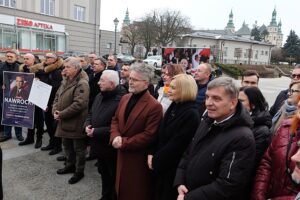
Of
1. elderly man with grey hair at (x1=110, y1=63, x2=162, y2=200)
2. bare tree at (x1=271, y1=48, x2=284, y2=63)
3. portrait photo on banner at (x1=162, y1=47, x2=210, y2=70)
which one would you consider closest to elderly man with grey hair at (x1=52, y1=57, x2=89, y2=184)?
elderly man with grey hair at (x1=110, y1=63, x2=162, y2=200)

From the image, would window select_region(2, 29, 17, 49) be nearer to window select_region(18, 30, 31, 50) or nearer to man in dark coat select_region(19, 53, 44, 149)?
window select_region(18, 30, 31, 50)

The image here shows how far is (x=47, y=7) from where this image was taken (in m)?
30.2

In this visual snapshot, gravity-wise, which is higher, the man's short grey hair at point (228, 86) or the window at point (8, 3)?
the window at point (8, 3)

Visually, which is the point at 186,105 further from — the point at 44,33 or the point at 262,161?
the point at 44,33

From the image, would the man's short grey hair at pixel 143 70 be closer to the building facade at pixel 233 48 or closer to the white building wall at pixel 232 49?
the white building wall at pixel 232 49

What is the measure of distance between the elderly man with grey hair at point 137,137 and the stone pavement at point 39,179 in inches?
43.7

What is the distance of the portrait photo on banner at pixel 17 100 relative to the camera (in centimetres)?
593

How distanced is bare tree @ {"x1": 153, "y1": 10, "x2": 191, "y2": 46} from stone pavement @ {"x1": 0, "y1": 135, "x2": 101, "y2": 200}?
41.1 metres

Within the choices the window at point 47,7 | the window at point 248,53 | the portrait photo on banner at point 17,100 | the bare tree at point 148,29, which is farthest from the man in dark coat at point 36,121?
the window at point 248,53

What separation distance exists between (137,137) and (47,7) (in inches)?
1214

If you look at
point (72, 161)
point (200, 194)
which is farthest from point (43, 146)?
point (200, 194)

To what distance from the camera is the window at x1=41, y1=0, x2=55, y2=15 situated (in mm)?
29766

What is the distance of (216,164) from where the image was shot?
2.32m

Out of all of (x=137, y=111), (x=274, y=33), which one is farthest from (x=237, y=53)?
(x=137, y=111)
